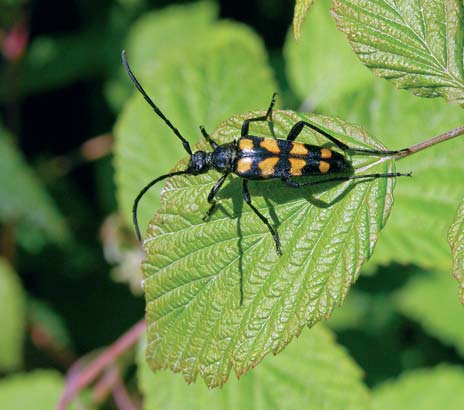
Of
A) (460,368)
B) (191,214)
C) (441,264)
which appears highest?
(191,214)

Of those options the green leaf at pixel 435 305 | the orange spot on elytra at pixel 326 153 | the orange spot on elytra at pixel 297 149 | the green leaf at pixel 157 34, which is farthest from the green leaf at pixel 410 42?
the green leaf at pixel 157 34

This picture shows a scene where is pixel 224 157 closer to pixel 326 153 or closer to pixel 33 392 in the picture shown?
pixel 326 153

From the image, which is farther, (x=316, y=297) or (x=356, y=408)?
(x=356, y=408)

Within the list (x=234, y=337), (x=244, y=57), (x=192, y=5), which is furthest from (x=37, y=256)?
(x=234, y=337)

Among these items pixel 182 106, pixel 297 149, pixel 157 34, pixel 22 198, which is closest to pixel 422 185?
pixel 297 149

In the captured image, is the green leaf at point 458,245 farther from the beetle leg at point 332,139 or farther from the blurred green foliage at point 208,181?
the beetle leg at point 332,139

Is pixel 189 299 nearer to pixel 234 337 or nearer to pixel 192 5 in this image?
pixel 234 337
